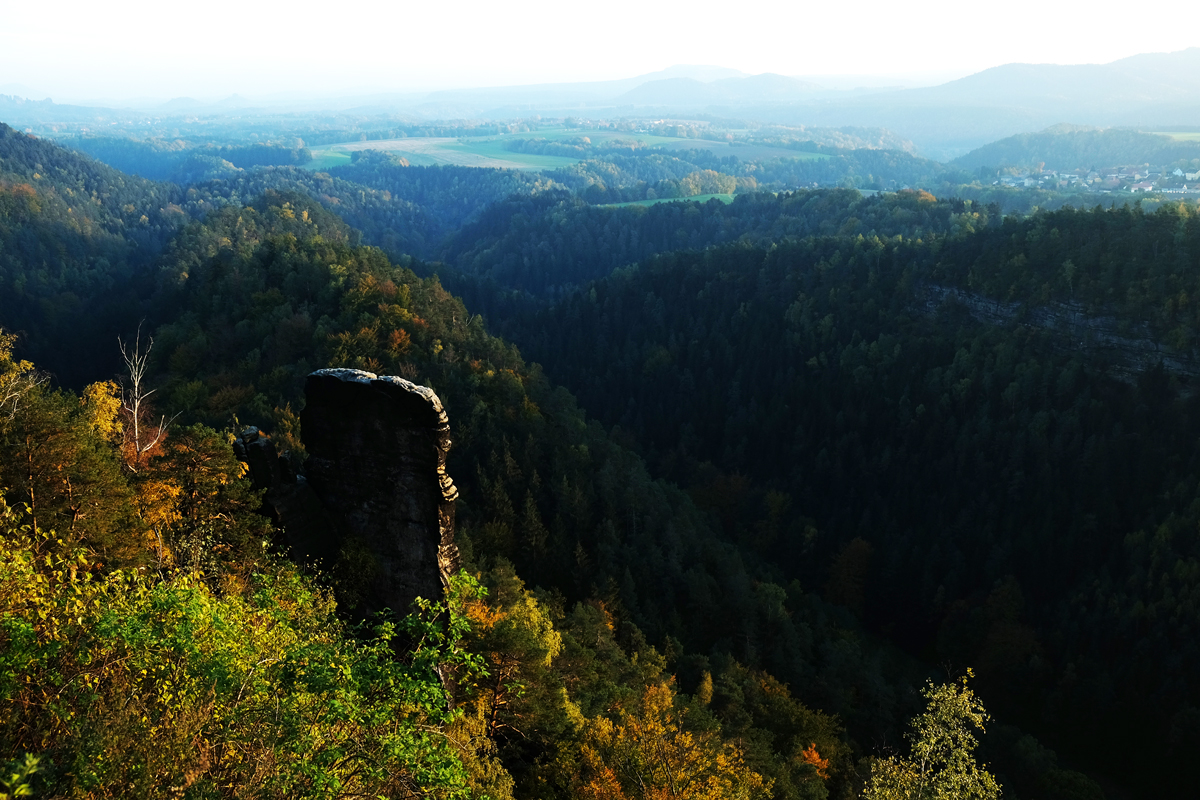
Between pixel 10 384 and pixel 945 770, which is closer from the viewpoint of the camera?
pixel 945 770

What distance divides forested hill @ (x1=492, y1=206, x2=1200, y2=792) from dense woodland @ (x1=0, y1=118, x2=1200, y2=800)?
0.42 meters

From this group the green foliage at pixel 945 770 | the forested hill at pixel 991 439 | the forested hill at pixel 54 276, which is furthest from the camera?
the forested hill at pixel 54 276

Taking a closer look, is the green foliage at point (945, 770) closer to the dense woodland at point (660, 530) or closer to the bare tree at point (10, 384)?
the dense woodland at point (660, 530)

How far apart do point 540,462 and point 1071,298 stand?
7452cm

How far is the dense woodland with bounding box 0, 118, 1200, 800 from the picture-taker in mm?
13492

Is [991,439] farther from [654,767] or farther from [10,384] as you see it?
[10,384]

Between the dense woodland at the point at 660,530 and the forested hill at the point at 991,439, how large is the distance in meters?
0.42

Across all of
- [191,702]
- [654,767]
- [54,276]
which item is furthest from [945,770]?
[54,276]

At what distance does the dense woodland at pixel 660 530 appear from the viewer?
13492 mm

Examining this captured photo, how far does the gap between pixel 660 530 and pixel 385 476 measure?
1906 inches

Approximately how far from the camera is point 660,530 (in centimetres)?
6838

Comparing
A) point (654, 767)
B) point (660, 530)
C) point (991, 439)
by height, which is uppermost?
point (654, 767)

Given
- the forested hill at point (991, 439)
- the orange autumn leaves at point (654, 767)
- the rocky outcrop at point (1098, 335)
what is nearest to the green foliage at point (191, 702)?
the orange autumn leaves at point (654, 767)

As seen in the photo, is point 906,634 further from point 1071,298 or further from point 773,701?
point 1071,298
